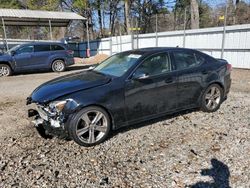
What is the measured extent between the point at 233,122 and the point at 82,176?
3278 millimetres

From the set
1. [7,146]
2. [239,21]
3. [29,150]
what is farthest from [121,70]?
[239,21]

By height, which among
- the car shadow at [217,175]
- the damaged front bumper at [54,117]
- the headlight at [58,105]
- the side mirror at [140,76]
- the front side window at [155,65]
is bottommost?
the car shadow at [217,175]

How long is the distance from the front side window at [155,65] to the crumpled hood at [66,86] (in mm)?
660

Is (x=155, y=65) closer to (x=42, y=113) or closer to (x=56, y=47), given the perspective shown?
(x=42, y=113)

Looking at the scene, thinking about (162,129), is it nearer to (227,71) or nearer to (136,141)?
(136,141)

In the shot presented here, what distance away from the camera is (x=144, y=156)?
146 inches

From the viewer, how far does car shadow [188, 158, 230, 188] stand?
9.81 ft

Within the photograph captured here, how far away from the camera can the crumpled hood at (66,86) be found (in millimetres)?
4022

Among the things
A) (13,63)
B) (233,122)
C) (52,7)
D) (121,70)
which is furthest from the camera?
(52,7)

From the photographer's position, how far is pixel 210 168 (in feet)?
11.0

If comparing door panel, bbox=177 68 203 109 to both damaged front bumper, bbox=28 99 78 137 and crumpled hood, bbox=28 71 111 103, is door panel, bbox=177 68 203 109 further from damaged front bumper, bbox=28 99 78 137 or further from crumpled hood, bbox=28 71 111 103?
damaged front bumper, bbox=28 99 78 137

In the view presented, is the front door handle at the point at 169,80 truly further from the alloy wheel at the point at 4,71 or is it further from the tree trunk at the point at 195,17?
the tree trunk at the point at 195,17

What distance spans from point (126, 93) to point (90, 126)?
0.83m

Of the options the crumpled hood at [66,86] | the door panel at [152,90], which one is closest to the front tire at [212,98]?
the door panel at [152,90]
